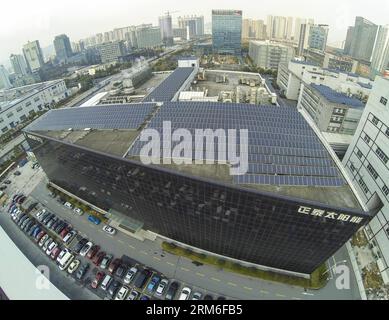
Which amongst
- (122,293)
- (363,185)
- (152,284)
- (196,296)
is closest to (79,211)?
(122,293)

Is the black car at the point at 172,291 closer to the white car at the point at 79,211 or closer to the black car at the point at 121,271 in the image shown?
the black car at the point at 121,271

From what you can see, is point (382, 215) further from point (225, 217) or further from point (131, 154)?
point (131, 154)

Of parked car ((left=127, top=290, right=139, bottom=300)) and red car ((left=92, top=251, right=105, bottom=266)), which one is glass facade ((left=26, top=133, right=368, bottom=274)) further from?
parked car ((left=127, top=290, right=139, bottom=300))

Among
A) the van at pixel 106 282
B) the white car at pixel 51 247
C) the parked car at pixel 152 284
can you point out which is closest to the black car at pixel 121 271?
the van at pixel 106 282

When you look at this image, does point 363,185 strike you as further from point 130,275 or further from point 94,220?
point 94,220

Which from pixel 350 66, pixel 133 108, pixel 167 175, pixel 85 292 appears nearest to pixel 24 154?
pixel 133 108

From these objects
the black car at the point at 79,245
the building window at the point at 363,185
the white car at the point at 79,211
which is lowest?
the black car at the point at 79,245
